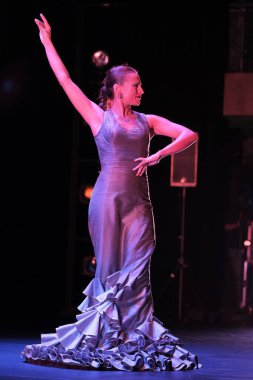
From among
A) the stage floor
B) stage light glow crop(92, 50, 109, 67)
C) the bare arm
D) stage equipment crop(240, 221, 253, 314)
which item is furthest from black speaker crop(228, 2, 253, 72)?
the bare arm

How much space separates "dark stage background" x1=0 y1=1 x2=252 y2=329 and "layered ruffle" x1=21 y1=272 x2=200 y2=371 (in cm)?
393

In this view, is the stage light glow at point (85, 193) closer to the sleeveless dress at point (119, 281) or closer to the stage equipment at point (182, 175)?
the stage equipment at point (182, 175)

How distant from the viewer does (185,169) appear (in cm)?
802

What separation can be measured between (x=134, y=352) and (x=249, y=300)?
529 centimetres

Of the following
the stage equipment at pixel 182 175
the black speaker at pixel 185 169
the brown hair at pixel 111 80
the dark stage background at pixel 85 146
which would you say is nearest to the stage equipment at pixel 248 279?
the dark stage background at pixel 85 146

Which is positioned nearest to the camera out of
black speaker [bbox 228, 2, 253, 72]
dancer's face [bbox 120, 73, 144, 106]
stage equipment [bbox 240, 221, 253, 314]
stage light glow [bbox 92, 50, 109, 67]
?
dancer's face [bbox 120, 73, 144, 106]

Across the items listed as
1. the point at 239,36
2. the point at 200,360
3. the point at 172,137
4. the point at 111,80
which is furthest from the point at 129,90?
the point at 239,36

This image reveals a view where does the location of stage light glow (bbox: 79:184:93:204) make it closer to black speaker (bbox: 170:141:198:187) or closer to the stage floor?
black speaker (bbox: 170:141:198:187)

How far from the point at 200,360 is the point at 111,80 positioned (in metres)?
1.62

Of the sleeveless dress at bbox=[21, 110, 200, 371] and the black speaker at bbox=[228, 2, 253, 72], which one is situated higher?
the black speaker at bbox=[228, 2, 253, 72]

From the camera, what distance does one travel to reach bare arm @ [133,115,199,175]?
401cm

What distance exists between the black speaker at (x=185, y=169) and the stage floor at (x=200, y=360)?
199cm

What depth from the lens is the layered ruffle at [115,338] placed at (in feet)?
12.7

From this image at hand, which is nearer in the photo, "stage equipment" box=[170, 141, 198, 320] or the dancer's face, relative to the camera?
the dancer's face
